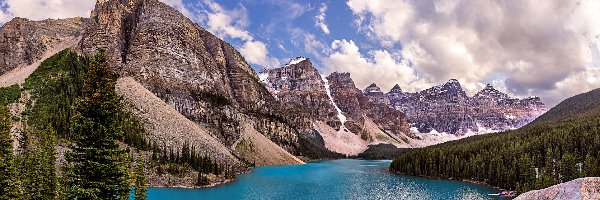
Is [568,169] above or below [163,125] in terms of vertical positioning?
below

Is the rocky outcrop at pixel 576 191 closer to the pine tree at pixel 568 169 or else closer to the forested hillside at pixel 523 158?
the forested hillside at pixel 523 158

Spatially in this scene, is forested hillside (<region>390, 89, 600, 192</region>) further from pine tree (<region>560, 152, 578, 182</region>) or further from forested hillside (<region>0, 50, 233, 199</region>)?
forested hillside (<region>0, 50, 233, 199</region>)

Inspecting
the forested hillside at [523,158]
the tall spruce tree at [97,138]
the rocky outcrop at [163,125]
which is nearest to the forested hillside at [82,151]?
the tall spruce tree at [97,138]

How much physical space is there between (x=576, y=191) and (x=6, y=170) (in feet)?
144

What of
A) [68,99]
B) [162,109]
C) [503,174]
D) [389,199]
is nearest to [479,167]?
[503,174]

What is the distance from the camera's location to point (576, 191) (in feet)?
45.8

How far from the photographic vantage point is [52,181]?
190 ft

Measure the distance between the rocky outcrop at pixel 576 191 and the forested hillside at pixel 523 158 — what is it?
104467mm

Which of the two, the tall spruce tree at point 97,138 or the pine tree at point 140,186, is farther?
the pine tree at point 140,186

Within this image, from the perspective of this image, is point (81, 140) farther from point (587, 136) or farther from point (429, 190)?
point (587, 136)

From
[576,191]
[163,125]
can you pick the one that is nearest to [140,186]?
[576,191]

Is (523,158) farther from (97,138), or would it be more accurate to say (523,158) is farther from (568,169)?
(97,138)

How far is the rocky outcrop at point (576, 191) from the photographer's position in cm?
1360

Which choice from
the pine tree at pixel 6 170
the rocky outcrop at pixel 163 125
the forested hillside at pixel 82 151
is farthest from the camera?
the rocky outcrop at pixel 163 125
